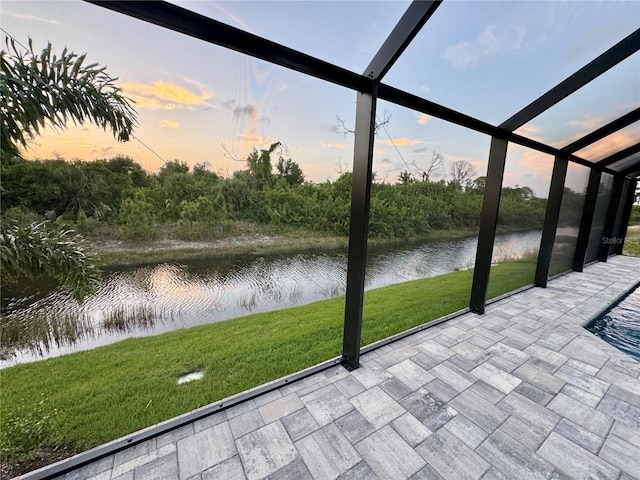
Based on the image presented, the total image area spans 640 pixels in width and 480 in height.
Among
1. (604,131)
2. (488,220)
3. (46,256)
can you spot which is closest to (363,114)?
(46,256)

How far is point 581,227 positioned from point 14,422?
26.0ft

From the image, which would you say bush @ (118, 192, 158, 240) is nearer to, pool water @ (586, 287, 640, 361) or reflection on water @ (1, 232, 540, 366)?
reflection on water @ (1, 232, 540, 366)

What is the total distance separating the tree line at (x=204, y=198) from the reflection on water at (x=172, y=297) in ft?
1.42

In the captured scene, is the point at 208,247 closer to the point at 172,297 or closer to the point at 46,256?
the point at 172,297

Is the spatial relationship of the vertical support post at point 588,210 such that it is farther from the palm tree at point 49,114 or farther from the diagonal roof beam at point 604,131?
the palm tree at point 49,114

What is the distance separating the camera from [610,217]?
6098 mm

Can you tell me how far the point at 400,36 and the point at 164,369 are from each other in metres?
2.99

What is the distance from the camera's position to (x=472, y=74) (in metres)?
2.17

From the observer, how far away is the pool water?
2725 mm

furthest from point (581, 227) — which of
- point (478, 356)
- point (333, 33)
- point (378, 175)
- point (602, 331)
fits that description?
point (333, 33)

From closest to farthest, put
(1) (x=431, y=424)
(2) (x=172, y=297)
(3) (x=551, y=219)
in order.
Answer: (1) (x=431, y=424) → (2) (x=172, y=297) → (3) (x=551, y=219)

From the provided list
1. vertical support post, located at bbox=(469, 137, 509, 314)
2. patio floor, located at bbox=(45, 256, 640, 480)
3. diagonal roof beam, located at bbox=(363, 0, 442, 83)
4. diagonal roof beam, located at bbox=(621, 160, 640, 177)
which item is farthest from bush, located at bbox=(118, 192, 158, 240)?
diagonal roof beam, located at bbox=(621, 160, 640, 177)

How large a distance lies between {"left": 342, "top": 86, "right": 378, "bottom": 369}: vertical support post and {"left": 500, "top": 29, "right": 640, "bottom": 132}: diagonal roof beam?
1.92 m

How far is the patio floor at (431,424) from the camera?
4.44 ft
